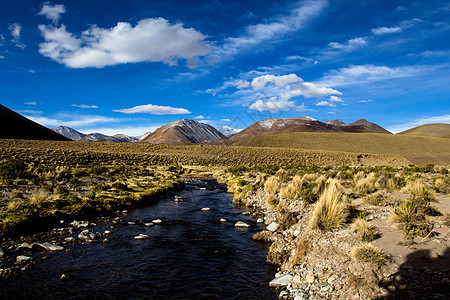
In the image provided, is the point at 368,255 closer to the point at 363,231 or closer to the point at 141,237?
the point at 363,231

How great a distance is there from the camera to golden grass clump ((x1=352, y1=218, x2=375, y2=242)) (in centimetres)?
718

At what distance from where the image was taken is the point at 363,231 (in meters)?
7.46

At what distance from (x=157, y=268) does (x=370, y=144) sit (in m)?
115

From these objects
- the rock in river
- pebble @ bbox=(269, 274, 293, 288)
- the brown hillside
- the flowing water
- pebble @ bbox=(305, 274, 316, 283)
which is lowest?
the flowing water

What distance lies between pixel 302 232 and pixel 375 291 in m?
3.85

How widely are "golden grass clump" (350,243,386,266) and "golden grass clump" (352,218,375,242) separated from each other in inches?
34.5

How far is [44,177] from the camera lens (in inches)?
750

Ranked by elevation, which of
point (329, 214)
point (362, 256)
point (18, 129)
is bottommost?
point (362, 256)

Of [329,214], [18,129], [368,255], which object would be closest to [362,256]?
[368,255]

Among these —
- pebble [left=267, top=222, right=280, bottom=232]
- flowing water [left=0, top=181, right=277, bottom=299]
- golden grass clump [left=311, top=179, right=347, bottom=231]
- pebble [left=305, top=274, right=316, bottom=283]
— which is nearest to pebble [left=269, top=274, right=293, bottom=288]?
flowing water [left=0, top=181, right=277, bottom=299]

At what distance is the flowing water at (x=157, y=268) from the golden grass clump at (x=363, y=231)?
2.92 metres

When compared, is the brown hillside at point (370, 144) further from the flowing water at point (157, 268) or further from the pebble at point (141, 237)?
the pebble at point (141, 237)

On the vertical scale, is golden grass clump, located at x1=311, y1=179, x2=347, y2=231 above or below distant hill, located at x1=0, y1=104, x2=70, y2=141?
below

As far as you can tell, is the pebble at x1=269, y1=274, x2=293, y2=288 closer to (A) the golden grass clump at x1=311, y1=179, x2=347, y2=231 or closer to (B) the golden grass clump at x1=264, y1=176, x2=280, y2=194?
(A) the golden grass clump at x1=311, y1=179, x2=347, y2=231
